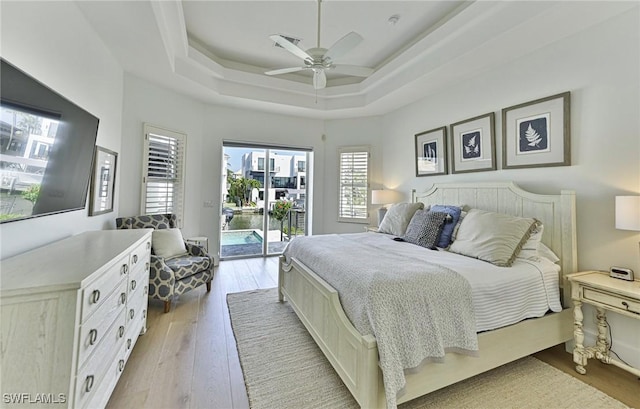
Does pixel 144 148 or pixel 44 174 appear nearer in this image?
pixel 44 174

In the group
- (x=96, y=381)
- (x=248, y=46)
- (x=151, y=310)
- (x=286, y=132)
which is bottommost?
(x=151, y=310)

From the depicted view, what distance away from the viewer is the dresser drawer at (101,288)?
1.17 meters

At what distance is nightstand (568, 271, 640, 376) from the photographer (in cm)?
180

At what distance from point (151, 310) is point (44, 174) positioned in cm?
198

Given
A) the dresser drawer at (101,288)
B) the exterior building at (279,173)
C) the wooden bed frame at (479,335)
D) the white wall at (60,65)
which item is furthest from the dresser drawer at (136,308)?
the exterior building at (279,173)

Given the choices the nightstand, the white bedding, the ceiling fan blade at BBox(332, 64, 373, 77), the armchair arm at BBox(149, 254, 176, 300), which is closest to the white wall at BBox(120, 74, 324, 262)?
the armchair arm at BBox(149, 254, 176, 300)

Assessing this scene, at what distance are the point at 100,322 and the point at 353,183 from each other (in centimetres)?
455

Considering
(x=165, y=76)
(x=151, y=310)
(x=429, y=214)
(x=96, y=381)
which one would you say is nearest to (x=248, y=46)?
(x=165, y=76)

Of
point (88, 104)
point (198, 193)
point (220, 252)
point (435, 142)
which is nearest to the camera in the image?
point (88, 104)

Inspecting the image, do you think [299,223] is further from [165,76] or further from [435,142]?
[165,76]

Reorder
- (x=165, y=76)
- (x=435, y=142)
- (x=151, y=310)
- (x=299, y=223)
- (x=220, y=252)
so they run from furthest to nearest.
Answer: (x=299, y=223)
(x=220, y=252)
(x=435, y=142)
(x=165, y=76)
(x=151, y=310)

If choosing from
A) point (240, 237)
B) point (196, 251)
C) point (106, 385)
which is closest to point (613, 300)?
point (106, 385)

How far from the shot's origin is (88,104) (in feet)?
7.88

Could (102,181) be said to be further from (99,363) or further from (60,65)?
(99,363)
